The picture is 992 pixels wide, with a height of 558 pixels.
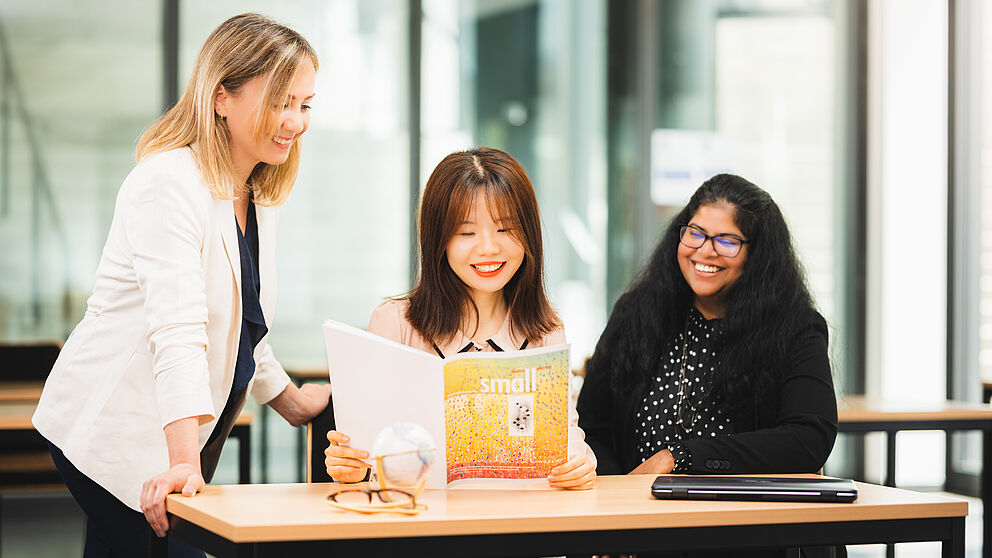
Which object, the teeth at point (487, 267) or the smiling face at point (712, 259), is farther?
the smiling face at point (712, 259)

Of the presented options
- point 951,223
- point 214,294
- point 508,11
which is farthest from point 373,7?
point 214,294

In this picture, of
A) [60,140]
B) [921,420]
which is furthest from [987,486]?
[60,140]

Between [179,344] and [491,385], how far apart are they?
19.4 inches

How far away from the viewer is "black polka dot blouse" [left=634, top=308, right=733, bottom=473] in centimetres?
228

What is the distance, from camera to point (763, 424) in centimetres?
224

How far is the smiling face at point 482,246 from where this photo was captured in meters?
2.03

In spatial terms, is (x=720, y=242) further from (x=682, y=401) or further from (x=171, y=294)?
(x=171, y=294)

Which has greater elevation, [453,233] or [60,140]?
[60,140]

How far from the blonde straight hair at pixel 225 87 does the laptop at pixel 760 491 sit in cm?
89

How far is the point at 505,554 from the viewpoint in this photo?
1482 millimetres

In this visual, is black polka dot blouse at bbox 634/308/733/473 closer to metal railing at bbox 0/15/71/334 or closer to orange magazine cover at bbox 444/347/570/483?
orange magazine cover at bbox 444/347/570/483

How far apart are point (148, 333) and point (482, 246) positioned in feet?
2.10

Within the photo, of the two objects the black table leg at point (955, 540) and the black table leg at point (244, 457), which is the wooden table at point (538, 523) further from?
the black table leg at point (244, 457)

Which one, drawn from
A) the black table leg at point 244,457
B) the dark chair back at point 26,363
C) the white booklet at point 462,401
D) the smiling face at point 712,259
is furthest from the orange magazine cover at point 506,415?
the dark chair back at point 26,363
